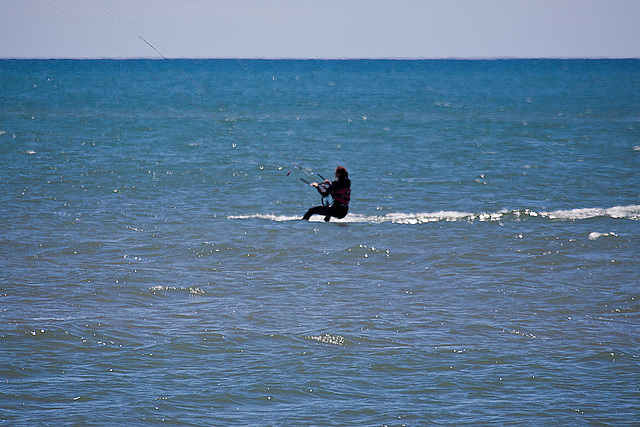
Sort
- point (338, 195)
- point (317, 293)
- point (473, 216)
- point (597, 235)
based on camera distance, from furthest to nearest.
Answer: point (473, 216) → point (338, 195) → point (597, 235) → point (317, 293)

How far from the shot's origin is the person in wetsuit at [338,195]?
56.0 feet

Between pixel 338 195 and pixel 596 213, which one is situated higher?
pixel 338 195

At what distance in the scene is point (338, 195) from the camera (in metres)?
17.2

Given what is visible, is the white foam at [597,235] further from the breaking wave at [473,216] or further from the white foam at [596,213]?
the white foam at [596,213]

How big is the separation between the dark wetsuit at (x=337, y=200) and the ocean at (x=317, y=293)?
1.14ft

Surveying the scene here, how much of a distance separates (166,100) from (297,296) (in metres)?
67.8

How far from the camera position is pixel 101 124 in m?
47.8

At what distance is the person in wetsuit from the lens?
17.1 m

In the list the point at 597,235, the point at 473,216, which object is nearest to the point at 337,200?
the point at 473,216

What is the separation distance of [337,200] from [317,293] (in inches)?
221

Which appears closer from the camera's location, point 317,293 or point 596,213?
point 317,293

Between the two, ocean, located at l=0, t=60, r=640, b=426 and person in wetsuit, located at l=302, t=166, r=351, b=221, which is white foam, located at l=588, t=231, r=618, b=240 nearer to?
ocean, located at l=0, t=60, r=640, b=426

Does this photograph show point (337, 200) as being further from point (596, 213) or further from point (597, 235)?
point (596, 213)

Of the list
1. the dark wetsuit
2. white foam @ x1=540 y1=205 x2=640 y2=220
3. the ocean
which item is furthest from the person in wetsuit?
white foam @ x1=540 y1=205 x2=640 y2=220
